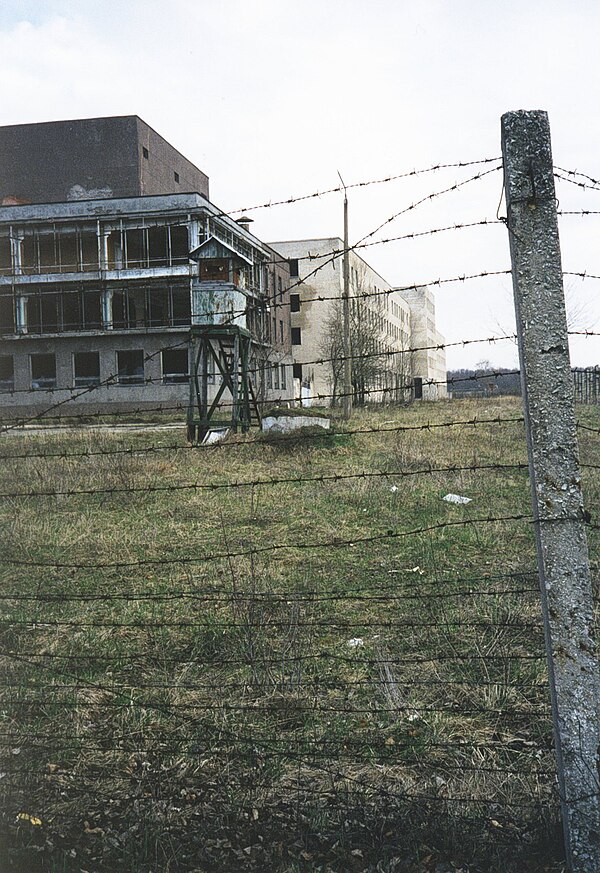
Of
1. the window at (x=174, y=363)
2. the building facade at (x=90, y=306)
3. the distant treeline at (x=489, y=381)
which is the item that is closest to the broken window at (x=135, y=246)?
the building facade at (x=90, y=306)

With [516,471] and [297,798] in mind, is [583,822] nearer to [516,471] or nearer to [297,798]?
[297,798]

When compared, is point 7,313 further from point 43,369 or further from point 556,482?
point 556,482

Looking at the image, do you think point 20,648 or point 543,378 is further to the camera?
point 20,648

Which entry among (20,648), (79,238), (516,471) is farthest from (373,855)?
(79,238)

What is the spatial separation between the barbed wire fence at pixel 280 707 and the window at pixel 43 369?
1138 inches

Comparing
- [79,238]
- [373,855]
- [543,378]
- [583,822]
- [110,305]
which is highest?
[79,238]

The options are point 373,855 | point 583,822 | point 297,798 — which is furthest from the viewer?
point 297,798

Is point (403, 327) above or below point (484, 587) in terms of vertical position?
above

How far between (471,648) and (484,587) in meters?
1.22

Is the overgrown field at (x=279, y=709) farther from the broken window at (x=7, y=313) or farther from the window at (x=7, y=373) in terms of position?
the broken window at (x=7, y=313)

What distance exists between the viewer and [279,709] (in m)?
3.93

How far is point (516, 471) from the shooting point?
39.1 ft

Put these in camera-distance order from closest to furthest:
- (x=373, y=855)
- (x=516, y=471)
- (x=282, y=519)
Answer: (x=373, y=855) → (x=282, y=519) → (x=516, y=471)

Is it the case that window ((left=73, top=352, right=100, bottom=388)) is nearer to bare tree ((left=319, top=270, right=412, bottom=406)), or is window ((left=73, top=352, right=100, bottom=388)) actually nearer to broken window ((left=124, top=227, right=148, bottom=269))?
broken window ((left=124, top=227, right=148, bottom=269))
